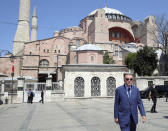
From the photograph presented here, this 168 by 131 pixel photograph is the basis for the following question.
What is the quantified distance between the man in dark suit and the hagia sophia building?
106 ft

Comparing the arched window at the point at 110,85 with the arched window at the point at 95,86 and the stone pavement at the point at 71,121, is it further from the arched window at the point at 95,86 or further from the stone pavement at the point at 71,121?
the stone pavement at the point at 71,121

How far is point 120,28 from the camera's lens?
53625mm

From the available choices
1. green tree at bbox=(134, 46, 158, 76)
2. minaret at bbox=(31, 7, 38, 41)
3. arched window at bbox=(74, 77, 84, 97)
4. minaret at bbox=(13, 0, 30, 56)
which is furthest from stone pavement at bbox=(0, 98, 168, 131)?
minaret at bbox=(31, 7, 38, 41)

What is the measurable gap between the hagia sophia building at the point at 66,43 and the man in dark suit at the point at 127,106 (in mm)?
32439

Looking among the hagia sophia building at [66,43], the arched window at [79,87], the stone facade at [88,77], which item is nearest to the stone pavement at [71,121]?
the stone facade at [88,77]

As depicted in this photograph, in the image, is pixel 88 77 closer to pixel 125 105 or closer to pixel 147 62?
pixel 147 62

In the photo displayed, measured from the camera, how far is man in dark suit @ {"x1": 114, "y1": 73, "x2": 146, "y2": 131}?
3535 millimetres

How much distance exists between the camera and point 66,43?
143 feet

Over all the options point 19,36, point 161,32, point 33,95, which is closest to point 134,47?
point 161,32

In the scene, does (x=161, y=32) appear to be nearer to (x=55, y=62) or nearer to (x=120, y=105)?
(x=55, y=62)

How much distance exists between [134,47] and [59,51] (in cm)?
1809

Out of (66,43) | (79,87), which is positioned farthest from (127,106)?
(66,43)

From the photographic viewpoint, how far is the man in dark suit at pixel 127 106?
11.6 ft

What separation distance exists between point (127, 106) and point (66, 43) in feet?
134
